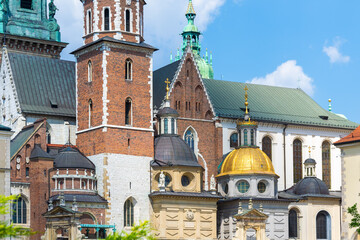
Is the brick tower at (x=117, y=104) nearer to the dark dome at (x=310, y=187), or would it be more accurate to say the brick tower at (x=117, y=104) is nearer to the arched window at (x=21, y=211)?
the arched window at (x=21, y=211)

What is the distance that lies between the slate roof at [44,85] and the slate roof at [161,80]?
306 inches

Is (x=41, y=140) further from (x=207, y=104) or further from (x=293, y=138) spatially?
(x=293, y=138)

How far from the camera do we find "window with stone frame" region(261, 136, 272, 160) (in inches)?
3253

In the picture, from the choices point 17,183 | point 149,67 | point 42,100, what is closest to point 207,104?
point 149,67

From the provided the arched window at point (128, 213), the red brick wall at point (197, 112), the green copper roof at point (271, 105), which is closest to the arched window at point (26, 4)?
the green copper roof at point (271, 105)

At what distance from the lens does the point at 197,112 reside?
78562mm

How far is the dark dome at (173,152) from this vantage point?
70.2 meters

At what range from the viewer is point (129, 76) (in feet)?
231

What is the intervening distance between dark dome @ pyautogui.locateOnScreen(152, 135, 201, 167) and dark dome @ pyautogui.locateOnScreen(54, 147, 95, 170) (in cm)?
574

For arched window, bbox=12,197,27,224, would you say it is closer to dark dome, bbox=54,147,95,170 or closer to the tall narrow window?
dark dome, bbox=54,147,95,170

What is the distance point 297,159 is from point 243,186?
39.3 feet

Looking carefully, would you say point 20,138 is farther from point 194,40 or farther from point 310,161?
point 194,40

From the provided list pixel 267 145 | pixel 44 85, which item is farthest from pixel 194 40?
pixel 44 85

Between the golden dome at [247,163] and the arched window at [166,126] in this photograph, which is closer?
the arched window at [166,126]
